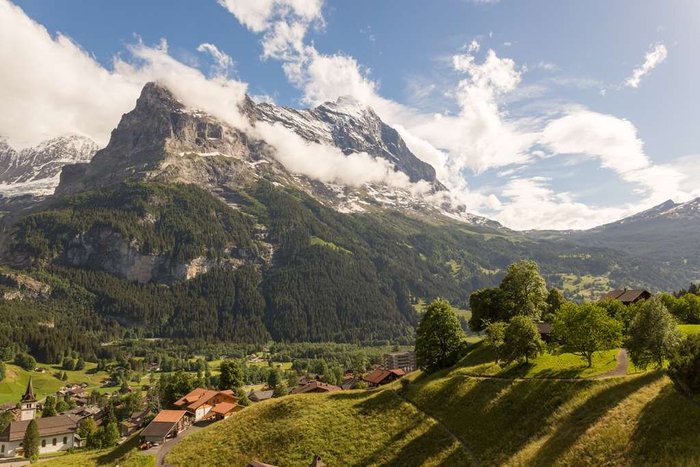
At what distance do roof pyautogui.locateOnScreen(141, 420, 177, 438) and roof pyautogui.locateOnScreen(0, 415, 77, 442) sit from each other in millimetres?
56445

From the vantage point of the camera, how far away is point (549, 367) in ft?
213

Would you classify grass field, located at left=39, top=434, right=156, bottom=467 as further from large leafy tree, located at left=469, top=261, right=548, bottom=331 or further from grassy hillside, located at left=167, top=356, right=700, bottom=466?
large leafy tree, located at left=469, top=261, right=548, bottom=331

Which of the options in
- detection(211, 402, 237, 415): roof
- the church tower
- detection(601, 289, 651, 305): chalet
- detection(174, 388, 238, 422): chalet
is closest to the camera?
detection(601, 289, 651, 305): chalet

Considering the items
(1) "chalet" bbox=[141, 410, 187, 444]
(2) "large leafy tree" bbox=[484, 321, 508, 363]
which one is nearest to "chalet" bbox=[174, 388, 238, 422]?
(1) "chalet" bbox=[141, 410, 187, 444]

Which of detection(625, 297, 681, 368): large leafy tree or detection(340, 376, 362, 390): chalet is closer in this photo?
detection(625, 297, 681, 368): large leafy tree

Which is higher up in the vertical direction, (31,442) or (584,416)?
(584,416)

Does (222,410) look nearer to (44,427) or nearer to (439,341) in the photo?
(439,341)

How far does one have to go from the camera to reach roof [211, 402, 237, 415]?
9756 cm

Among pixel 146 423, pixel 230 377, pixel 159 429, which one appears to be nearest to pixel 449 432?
pixel 159 429

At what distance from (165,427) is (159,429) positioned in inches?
41.5

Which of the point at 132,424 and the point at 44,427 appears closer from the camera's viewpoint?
the point at 44,427

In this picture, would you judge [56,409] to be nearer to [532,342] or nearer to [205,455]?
[205,455]

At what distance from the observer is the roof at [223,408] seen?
320ft

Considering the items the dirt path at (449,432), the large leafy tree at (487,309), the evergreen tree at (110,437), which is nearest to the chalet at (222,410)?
the evergreen tree at (110,437)
